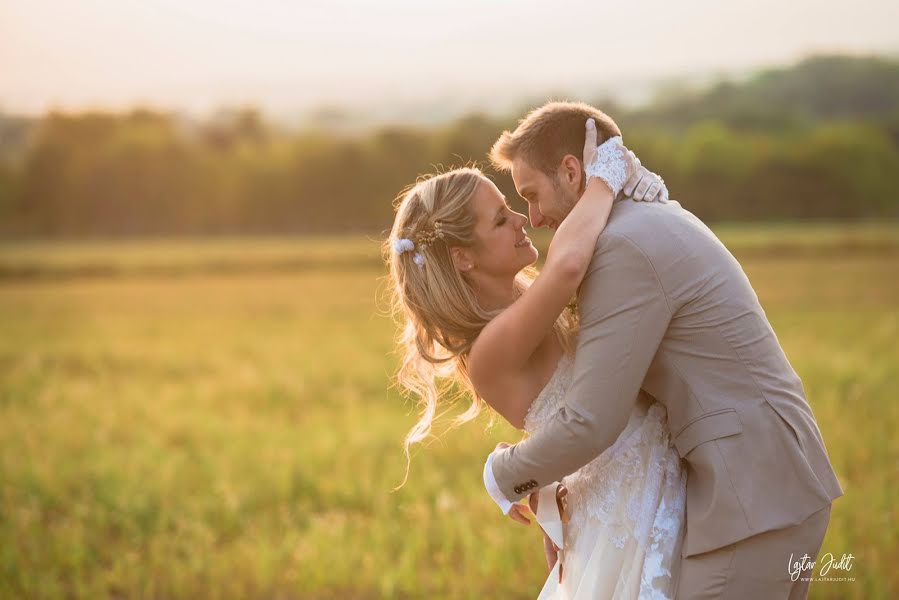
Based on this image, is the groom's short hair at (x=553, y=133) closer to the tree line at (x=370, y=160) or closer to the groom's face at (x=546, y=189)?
the groom's face at (x=546, y=189)

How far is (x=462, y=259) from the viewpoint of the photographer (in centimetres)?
370

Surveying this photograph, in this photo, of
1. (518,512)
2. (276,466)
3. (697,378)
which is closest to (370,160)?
(276,466)

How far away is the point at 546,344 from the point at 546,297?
1.76ft

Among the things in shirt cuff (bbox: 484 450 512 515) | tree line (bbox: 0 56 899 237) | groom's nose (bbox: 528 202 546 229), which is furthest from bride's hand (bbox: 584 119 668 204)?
tree line (bbox: 0 56 899 237)

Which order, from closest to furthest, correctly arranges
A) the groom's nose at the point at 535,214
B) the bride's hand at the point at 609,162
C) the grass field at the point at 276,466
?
the bride's hand at the point at 609,162, the groom's nose at the point at 535,214, the grass field at the point at 276,466

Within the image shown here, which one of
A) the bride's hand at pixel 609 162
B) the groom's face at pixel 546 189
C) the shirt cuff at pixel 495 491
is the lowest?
the shirt cuff at pixel 495 491

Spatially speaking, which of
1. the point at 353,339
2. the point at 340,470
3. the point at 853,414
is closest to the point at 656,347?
the point at 340,470

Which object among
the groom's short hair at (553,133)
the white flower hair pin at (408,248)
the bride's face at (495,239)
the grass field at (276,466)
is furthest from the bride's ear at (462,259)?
the grass field at (276,466)

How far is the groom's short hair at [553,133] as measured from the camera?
3.22 meters

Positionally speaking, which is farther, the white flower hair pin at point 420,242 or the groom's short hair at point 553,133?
the white flower hair pin at point 420,242

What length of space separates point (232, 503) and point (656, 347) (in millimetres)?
5900

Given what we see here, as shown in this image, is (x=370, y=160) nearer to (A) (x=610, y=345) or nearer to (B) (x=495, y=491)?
(B) (x=495, y=491)

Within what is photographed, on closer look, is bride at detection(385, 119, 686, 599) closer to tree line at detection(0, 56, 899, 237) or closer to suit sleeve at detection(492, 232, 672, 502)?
suit sleeve at detection(492, 232, 672, 502)

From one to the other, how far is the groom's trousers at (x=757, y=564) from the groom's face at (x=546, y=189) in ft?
4.16
